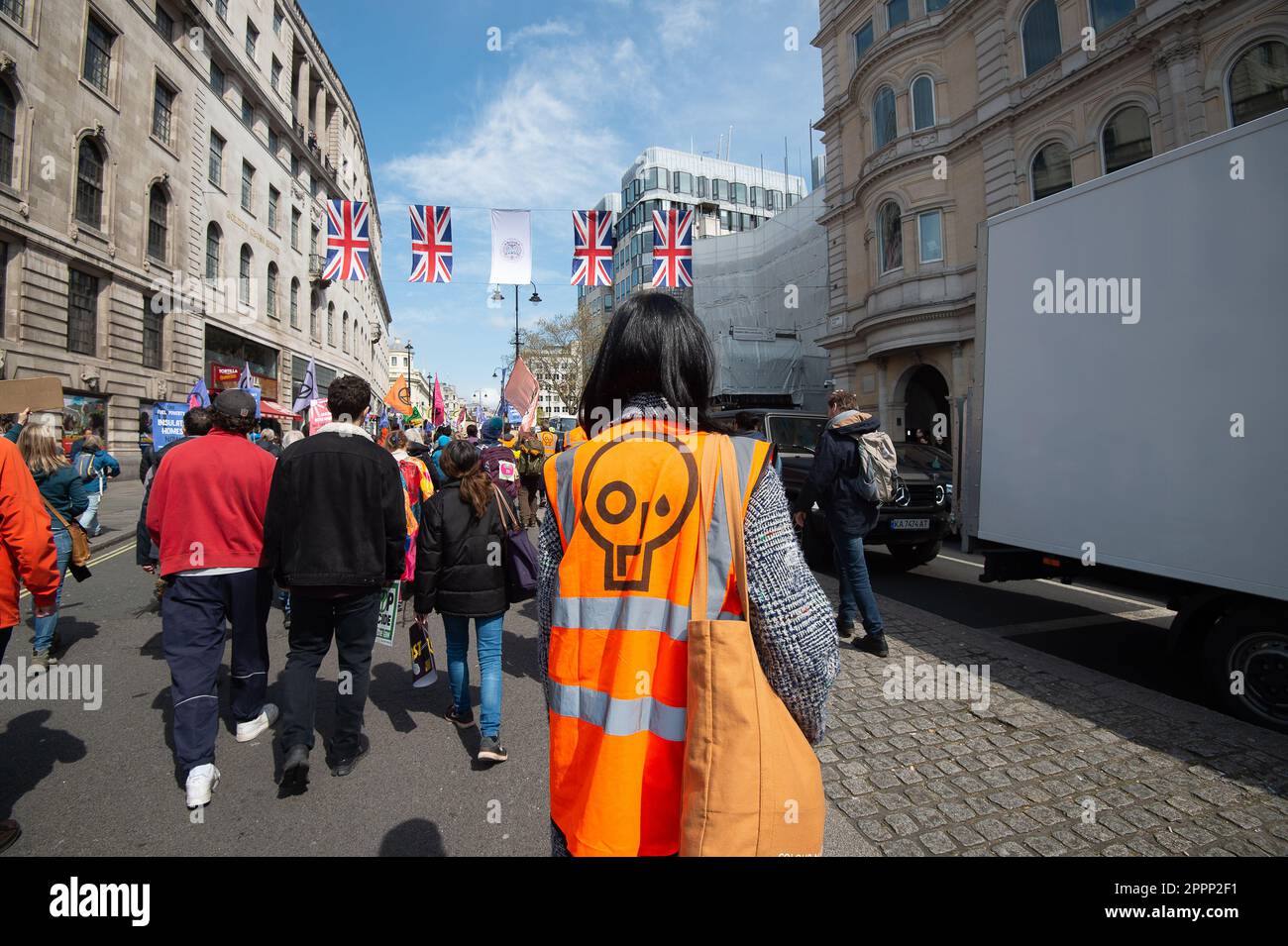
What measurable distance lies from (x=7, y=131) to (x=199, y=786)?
21.8 metres

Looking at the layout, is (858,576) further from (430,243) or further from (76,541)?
(430,243)

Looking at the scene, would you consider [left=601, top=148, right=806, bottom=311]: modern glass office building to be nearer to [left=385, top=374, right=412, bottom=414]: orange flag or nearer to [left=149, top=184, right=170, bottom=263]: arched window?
[left=149, top=184, right=170, bottom=263]: arched window

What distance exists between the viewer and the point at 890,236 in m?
21.7

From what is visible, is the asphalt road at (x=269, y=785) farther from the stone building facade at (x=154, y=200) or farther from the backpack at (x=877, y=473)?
the stone building facade at (x=154, y=200)

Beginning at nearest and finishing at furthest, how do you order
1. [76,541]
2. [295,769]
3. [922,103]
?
[295,769], [76,541], [922,103]

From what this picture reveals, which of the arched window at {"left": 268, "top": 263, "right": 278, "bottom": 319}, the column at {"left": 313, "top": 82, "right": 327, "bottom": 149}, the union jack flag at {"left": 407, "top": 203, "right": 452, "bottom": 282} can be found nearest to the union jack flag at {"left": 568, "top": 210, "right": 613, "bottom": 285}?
the union jack flag at {"left": 407, "top": 203, "right": 452, "bottom": 282}

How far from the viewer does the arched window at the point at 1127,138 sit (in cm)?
1554

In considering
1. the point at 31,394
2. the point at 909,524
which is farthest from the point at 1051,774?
the point at 31,394

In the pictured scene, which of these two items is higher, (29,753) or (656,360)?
(656,360)

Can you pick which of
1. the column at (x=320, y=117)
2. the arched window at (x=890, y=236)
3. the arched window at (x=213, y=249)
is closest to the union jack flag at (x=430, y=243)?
the arched window at (x=890, y=236)

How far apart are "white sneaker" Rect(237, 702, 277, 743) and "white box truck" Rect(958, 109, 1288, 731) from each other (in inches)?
228

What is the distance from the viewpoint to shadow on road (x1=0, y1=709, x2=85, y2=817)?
3291 millimetres

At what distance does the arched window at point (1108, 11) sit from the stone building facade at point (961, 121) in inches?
1.0
